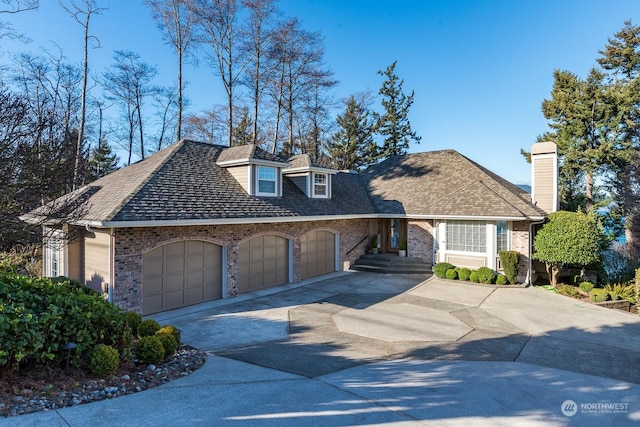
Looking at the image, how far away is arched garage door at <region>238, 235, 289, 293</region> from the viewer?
42.8ft

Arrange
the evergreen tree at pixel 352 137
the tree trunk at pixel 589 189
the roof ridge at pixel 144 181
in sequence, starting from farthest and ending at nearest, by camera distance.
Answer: the evergreen tree at pixel 352 137 < the tree trunk at pixel 589 189 < the roof ridge at pixel 144 181

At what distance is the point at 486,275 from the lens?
1512cm

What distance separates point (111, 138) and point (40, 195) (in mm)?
23831

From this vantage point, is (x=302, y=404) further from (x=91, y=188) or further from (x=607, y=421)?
(x=91, y=188)

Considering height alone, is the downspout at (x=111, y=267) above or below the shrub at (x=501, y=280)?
above

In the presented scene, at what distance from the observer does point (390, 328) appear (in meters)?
9.34

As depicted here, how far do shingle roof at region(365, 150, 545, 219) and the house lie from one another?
77 millimetres

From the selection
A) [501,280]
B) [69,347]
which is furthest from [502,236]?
[69,347]

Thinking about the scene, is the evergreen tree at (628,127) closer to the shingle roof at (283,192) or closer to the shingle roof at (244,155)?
the shingle roof at (283,192)

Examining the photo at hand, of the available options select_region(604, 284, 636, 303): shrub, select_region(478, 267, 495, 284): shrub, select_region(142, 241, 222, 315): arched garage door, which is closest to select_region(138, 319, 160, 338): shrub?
select_region(142, 241, 222, 315): arched garage door

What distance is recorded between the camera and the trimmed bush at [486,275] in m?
15.1
